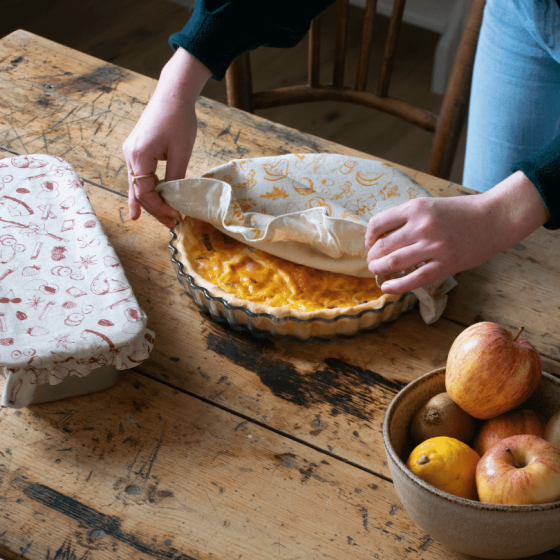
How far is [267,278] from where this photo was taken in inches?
35.6

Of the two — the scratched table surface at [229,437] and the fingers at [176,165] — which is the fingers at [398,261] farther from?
the fingers at [176,165]

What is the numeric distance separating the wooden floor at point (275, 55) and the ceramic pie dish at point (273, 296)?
6.54 ft

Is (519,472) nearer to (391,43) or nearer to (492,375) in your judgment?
(492,375)

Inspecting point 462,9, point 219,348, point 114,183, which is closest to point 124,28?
point 462,9

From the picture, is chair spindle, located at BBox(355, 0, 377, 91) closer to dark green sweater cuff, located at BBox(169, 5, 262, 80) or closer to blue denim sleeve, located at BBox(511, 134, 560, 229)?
dark green sweater cuff, located at BBox(169, 5, 262, 80)

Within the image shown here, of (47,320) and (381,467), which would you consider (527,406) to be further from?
(47,320)

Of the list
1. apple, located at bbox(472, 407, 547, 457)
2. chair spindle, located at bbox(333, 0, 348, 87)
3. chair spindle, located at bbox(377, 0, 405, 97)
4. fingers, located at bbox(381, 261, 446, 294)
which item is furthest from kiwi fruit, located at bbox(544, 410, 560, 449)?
chair spindle, located at bbox(333, 0, 348, 87)

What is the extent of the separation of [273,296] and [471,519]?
1.41ft

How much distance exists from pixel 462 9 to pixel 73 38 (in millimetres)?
2255

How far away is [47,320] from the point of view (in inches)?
28.7

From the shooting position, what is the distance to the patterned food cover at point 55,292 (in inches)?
27.4

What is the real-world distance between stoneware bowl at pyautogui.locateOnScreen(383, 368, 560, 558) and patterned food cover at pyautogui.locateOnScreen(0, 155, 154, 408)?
35cm

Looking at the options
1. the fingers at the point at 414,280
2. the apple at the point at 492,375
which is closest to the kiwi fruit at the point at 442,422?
the apple at the point at 492,375

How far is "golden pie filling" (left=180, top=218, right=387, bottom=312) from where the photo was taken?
87cm
